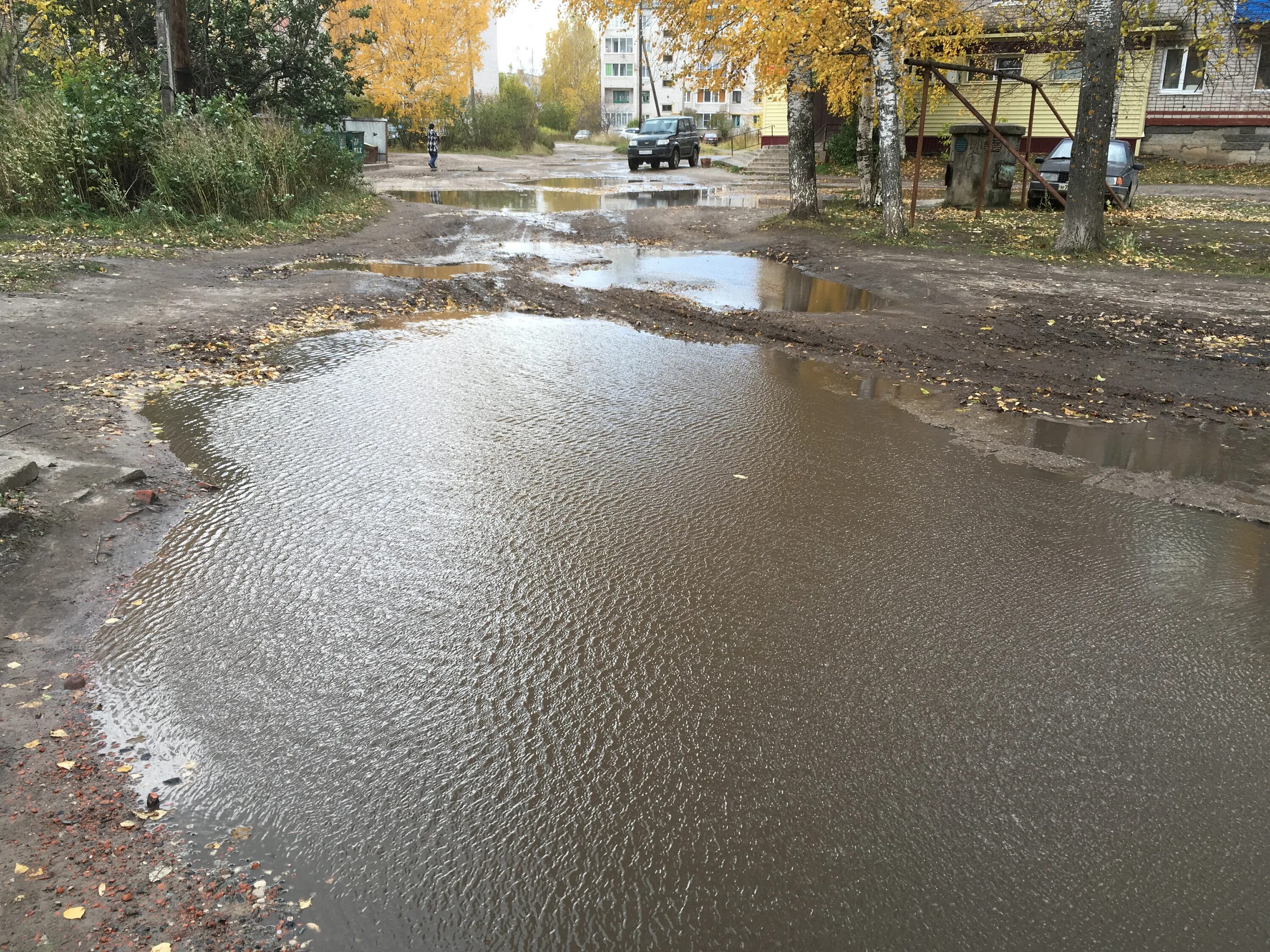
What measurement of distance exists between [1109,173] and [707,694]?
21379 mm

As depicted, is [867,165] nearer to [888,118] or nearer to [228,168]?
[888,118]

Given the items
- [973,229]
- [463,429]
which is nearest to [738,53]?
[973,229]

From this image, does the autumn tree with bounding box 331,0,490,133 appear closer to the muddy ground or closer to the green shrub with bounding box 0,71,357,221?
the green shrub with bounding box 0,71,357,221

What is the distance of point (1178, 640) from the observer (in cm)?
409

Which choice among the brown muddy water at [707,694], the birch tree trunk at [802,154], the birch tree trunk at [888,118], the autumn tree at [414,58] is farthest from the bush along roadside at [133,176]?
the autumn tree at [414,58]

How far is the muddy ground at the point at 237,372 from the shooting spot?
2.75 metres

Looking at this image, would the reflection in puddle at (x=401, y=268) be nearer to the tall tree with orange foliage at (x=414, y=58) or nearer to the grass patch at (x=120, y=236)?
the grass patch at (x=120, y=236)

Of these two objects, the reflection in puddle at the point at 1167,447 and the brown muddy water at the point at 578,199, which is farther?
the brown muddy water at the point at 578,199

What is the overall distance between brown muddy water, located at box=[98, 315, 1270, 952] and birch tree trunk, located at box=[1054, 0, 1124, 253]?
32.3ft

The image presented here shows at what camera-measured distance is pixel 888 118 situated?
15.5m

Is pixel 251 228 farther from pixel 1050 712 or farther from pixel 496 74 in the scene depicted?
pixel 496 74

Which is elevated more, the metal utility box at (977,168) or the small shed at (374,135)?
the small shed at (374,135)

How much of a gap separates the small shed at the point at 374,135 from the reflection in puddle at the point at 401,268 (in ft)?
86.9

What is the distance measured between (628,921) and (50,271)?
1171 centimetres
